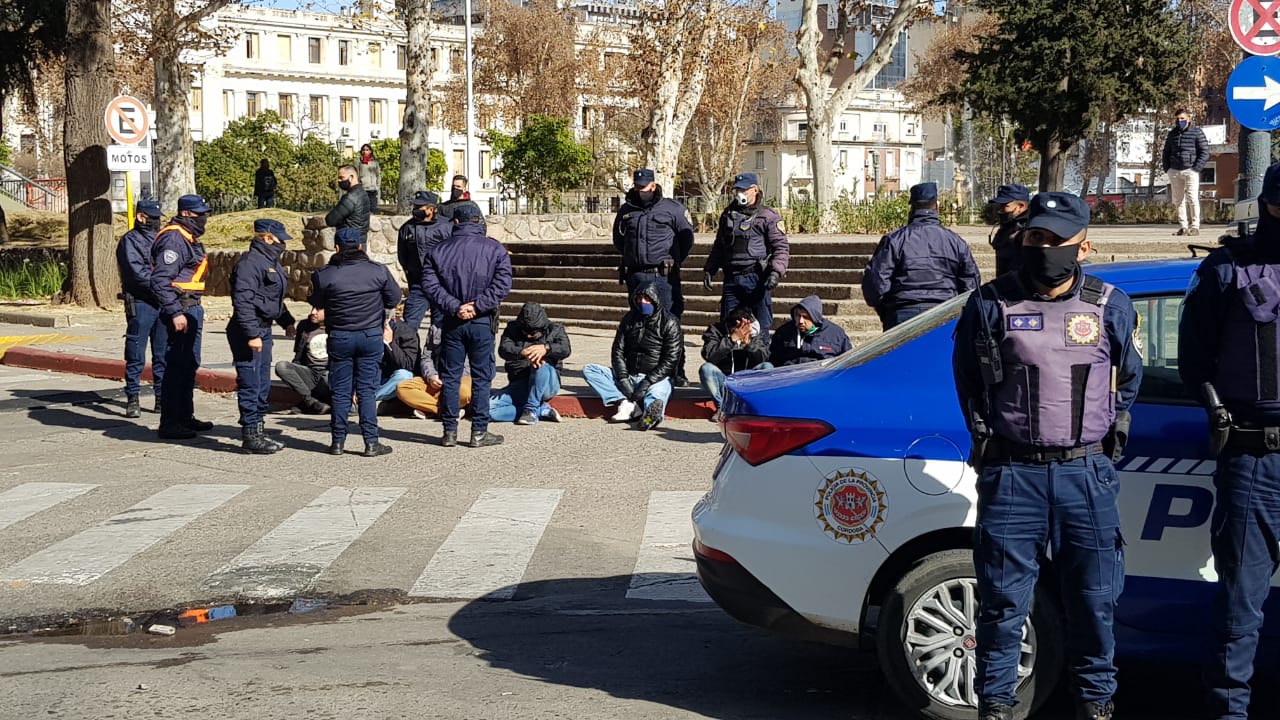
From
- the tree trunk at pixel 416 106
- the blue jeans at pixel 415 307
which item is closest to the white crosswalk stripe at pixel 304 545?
the blue jeans at pixel 415 307

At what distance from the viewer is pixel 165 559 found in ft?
26.3

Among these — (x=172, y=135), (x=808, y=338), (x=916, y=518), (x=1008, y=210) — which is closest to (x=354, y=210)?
(x=808, y=338)

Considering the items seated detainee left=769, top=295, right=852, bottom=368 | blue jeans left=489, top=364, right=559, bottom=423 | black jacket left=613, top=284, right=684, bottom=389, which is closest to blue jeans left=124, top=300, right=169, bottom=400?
blue jeans left=489, top=364, right=559, bottom=423

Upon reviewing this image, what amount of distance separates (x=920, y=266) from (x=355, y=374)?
420 centimetres

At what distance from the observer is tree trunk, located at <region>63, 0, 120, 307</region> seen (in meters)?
21.7

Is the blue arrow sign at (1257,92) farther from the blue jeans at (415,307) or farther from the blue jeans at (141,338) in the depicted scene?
the blue jeans at (141,338)

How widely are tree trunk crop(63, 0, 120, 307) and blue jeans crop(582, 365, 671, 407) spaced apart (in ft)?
37.6

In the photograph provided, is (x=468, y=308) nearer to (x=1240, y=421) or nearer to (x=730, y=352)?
(x=730, y=352)

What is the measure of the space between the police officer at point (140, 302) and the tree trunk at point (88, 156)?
9.18m

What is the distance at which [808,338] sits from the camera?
11.2m

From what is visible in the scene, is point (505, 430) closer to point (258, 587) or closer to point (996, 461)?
point (258, 587)

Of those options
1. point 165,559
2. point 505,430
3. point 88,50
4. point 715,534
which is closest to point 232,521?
point 165,559

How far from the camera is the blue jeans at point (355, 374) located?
10.9 metres

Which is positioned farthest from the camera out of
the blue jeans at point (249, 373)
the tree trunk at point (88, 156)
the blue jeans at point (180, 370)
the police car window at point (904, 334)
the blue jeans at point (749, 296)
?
the tree trunk at point (88, 156)
